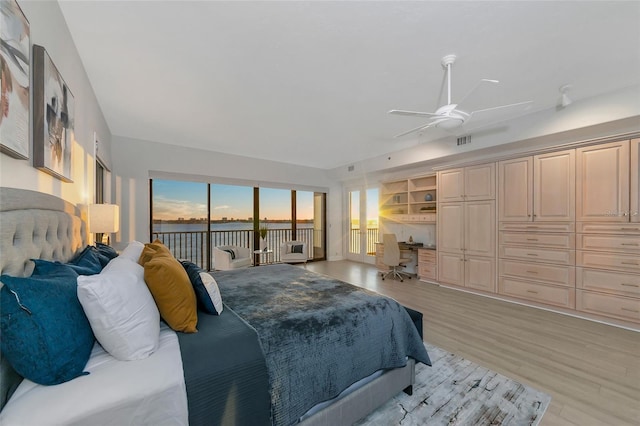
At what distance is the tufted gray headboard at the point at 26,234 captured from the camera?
99 cm

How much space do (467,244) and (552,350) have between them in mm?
2201

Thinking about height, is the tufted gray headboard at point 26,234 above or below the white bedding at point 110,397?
above

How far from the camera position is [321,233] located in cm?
781

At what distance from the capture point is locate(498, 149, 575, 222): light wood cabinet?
11.5ft

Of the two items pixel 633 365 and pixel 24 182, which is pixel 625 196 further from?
pixel 24 182

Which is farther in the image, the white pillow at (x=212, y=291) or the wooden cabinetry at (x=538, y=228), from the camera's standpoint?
the wooden cabinetry at (x=538, y=228)

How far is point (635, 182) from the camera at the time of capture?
2.99 meters

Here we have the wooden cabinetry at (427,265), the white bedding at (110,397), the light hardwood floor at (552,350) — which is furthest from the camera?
the wooden cabinetry at (427,265)

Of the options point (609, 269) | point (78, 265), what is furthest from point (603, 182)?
point (78, 265)

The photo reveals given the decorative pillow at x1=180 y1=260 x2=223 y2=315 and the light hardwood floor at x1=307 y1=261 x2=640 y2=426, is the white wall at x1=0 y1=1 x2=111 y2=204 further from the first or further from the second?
the light hardwood floor at x1=307 y1=261 x2=640 y2=426

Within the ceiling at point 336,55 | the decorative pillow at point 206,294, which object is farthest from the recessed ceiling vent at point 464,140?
the decorative pillow at point 206,294

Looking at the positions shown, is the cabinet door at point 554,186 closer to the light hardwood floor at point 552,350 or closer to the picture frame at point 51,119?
the light hardwood floor at point 552,350

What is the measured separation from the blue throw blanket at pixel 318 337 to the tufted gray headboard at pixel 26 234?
1.02 metres

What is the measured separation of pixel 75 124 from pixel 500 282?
5.71 meters
